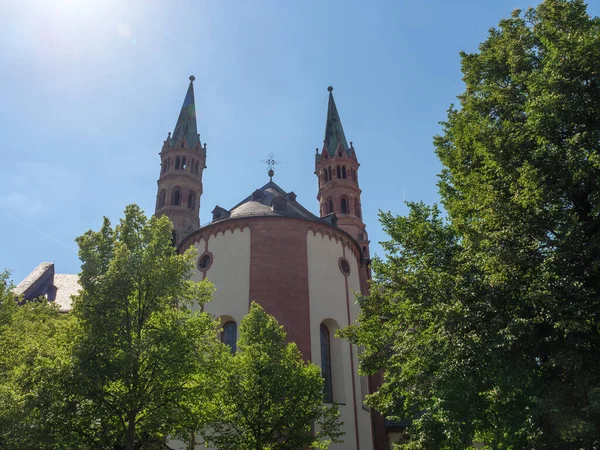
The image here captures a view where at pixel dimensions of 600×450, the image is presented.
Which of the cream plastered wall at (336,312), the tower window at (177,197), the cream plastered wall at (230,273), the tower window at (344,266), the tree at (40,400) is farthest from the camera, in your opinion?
the tower window at (177,197)

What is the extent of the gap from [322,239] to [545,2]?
1492cm

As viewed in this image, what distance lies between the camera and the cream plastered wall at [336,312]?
21812 mm

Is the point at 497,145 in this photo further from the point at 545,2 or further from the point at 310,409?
the point at 310,409

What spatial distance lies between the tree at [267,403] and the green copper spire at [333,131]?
35.7 metres

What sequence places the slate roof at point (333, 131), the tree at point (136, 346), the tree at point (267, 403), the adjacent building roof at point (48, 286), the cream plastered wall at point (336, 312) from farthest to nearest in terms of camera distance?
the slate roof at point (333, 131) → the adjacent building roof at point (48, 286) → the cream plastered wall at point (336, 312) → the tree at point (267, 403) → the tree at point (136, 346)

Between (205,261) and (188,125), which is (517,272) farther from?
(188,125)

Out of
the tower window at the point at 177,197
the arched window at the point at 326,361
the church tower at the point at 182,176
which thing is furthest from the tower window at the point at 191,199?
the arched window at the point at 326,361

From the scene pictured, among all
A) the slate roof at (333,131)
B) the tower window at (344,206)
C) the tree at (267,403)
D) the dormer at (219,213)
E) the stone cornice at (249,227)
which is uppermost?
the slate roof at (333,131)

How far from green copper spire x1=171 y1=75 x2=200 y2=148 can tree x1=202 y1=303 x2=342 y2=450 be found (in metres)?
38.1

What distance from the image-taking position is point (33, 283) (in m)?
37.0

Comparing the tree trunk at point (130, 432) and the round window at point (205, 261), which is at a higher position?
the round window at point (205, 261)

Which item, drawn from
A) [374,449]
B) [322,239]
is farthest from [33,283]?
[374,449]

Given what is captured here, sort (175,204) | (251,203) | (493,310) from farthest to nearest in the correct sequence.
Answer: (175,204)
(251,203)
(493,310)

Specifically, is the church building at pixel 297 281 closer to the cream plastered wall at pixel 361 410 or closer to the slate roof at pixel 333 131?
the cream plastered wall at pixel 361 410
